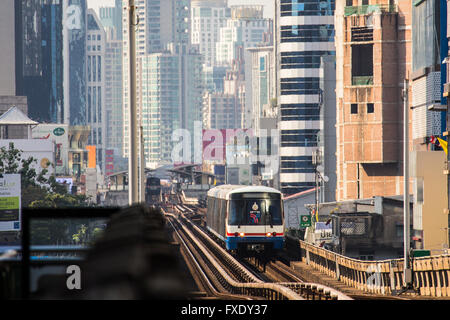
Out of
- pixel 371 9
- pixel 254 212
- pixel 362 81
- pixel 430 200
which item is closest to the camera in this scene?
pixel 254 212

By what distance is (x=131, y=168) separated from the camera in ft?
81.7

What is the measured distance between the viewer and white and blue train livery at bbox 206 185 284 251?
47.2 m

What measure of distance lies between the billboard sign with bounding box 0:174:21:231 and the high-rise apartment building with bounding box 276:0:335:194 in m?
74.4

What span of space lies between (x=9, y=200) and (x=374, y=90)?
125 ft

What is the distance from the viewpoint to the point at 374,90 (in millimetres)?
97875

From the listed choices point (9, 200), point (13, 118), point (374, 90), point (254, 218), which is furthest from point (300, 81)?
point (254, 218)

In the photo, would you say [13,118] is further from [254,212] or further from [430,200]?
[254,212]

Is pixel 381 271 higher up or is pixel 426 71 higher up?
pixel 426 71

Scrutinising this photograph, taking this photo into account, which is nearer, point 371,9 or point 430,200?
point 430,200

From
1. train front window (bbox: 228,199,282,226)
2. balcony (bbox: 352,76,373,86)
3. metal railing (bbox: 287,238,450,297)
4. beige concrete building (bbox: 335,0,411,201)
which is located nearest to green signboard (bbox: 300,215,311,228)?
metal railing (bbox: 287,238,450,297)

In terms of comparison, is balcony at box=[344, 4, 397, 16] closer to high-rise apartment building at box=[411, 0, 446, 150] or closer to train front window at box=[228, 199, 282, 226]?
high-rise apartment building at box=[411, 0, 446, 150]

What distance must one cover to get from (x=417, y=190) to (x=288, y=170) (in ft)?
318

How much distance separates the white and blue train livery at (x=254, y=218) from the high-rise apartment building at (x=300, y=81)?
110 meters

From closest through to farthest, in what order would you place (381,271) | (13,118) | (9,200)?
(381,271), (9,200), (13,118)
